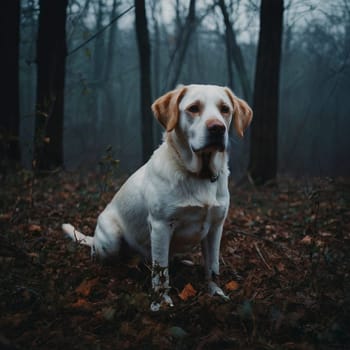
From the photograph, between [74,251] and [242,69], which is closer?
[74,251]

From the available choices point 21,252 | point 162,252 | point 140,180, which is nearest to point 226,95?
point 140,180

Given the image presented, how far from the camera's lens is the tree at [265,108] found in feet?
25.8

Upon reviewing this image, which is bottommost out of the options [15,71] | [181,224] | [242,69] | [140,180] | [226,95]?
[181,224]

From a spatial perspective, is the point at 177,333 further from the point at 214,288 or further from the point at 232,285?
the point at 232,285

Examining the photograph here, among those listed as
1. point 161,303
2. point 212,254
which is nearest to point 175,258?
point 212,254

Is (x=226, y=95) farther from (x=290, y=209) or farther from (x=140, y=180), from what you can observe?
(x=290, y=209)

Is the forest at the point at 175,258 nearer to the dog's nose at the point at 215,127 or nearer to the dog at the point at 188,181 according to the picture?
the dog at the point at 188,181

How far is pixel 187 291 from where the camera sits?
264 centimetres

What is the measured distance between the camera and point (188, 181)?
8.79ft

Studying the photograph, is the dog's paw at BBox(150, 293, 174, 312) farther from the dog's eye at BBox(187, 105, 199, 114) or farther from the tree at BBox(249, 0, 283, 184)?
the tree at BBox(249, 0, 283, 184)

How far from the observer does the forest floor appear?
72.3 inches

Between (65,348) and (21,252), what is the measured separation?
51.9 inches

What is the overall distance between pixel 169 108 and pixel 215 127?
1.47 feet

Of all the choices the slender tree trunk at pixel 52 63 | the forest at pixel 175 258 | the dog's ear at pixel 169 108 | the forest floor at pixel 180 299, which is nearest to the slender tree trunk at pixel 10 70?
the forest at pixel 175 258
